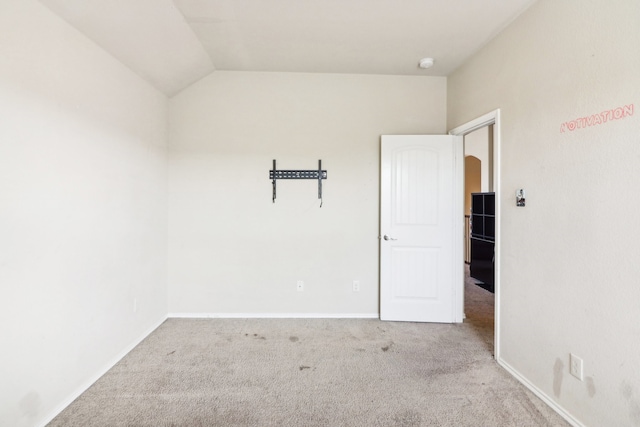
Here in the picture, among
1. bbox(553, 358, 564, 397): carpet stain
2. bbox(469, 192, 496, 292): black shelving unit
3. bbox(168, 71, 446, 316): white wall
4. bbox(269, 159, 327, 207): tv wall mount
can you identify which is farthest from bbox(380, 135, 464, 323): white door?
bbox(469, 192, 496, 292): black shelving unit

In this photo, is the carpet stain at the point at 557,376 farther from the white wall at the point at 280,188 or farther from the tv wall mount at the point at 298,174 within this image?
the tv wall mount at the point at 298,174

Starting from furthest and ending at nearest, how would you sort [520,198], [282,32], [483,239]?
1. [483,239]
2. [282,32]
3. [520,198]

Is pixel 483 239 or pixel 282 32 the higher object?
pixel 282 32

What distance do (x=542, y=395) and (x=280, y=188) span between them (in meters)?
2.67

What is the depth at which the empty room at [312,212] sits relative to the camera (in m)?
1.44

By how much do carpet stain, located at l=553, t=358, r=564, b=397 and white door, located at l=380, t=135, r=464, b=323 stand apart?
1.16 m

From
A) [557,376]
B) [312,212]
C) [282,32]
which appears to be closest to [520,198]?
[557,376]

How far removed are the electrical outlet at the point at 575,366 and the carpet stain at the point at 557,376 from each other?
0.06 m

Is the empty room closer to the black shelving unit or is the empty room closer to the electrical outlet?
the electrical outlet

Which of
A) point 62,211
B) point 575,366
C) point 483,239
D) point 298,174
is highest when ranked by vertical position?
point 298,174

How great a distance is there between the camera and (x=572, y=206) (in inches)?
61.6

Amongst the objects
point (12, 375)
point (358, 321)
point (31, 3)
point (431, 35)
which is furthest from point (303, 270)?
point (31, 3)

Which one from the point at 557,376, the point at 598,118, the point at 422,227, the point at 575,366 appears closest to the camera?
the point at 598,118

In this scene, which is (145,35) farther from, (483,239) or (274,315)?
(483,239)
